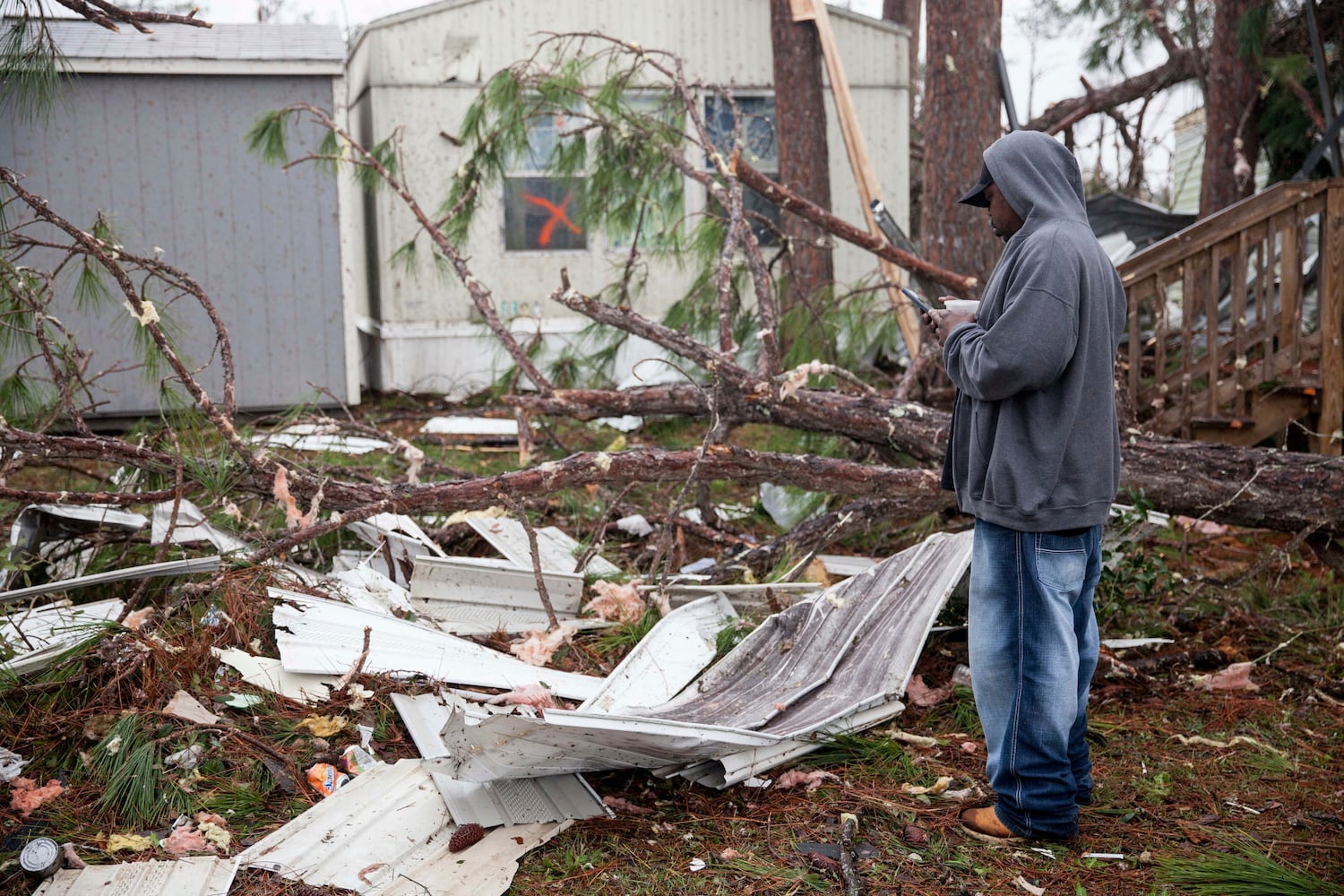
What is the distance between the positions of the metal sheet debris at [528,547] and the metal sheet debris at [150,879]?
1.95 metres

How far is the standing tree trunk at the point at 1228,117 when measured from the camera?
898cm

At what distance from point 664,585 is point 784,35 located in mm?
6257

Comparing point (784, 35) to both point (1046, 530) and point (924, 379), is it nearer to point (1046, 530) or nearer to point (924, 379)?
point (924, 379)

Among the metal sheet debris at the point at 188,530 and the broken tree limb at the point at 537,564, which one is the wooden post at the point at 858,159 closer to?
the broken tree limb at the point at 537,564

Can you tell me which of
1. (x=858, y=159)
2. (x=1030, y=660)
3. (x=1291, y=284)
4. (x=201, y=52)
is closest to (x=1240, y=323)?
(x=1291, y=284)

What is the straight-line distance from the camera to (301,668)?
3412 mm

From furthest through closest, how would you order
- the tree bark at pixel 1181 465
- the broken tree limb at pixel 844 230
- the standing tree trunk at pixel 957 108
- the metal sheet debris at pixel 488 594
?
the standing tree trunk at pixel 957 108 → the broken tree limb at pixel 844 230 → the tree bark at pixel 1181 465 → the metal sheet debris at pixel 488 594

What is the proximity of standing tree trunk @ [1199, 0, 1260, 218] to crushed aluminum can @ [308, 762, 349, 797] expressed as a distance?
8633 millimetres

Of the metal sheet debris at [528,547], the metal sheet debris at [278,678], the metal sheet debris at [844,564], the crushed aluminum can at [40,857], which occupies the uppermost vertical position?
the metal sheet debris at [528,547]

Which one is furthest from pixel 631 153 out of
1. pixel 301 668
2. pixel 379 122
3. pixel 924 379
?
pixel 379 122

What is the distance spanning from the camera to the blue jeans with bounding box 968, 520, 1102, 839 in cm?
265

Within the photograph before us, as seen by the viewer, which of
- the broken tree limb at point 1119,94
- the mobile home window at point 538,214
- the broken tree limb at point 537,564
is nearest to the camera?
the broken tree limb at point 537,564

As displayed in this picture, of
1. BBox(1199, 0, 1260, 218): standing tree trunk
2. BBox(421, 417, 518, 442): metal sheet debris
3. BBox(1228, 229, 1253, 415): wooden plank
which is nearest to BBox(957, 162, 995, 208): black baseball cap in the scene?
BBox(1228, 229, 1253, 415): wooden plank

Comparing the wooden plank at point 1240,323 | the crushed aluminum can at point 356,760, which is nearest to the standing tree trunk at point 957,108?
the wooden plank at point 1240,323
